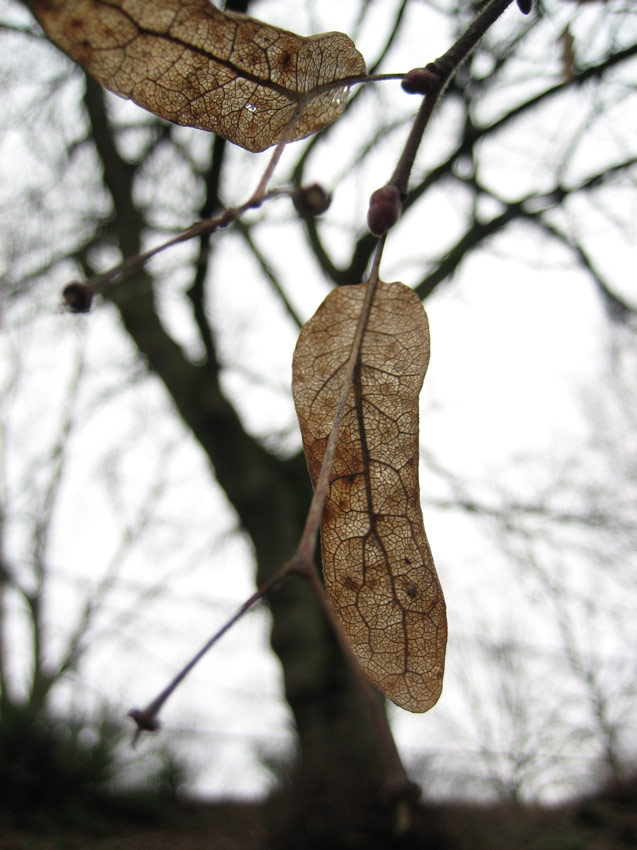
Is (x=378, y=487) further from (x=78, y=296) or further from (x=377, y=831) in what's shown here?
(x=377, y=831)

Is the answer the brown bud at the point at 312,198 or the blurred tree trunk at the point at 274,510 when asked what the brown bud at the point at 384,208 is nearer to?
the brown bud at the point at 312,198

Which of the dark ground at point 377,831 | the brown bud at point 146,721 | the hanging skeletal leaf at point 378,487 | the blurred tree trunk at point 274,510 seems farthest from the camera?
the blurred tree trunk at point 274,510

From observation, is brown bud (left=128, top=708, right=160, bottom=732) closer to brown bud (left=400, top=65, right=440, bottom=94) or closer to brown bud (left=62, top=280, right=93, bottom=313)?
brown bud (left=62, top=280, right=93, bottom=313)

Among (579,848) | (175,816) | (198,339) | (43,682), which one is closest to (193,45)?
(198,339)

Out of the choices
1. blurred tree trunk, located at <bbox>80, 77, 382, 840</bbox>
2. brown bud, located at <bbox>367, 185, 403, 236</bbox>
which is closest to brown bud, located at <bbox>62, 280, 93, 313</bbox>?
brown bud, located at <bbox>367, 185, 403, 236</bbox>

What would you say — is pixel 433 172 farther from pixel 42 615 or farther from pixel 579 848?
pixel 42 615

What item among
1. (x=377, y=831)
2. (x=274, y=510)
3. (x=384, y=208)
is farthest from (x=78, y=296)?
(x=274, y=510)

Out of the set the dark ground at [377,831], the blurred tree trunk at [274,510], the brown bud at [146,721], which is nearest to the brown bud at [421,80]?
the brown bud at [146,721]
